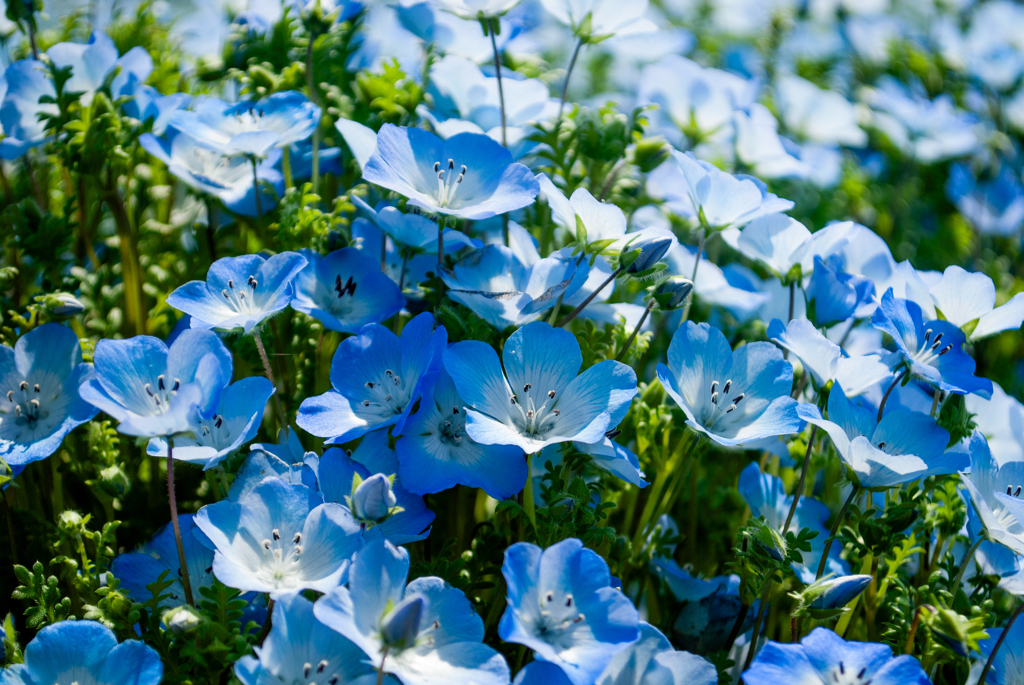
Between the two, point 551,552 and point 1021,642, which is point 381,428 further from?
point 1021,642

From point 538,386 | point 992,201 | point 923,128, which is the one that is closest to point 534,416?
point 538,386

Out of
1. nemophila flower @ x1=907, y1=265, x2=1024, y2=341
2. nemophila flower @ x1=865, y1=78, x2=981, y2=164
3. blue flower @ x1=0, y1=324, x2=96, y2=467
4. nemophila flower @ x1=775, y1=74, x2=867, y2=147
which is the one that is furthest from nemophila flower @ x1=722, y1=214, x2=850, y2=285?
nemophila flower @ x1=865, y1=78, x2=981, y2=164

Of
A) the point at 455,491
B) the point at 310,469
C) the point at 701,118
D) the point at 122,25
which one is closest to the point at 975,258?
the point at 701,118

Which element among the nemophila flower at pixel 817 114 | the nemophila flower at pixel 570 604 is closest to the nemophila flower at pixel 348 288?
the nemophila flower at pixel 570 604

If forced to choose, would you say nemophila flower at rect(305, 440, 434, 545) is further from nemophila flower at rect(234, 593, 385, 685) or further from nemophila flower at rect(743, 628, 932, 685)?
nemophila flower at rect(743, 628, 932, 685)

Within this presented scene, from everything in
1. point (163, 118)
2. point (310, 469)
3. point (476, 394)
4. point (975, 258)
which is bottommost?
point (975, 258)

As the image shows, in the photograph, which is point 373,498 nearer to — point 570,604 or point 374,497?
point 374,497
